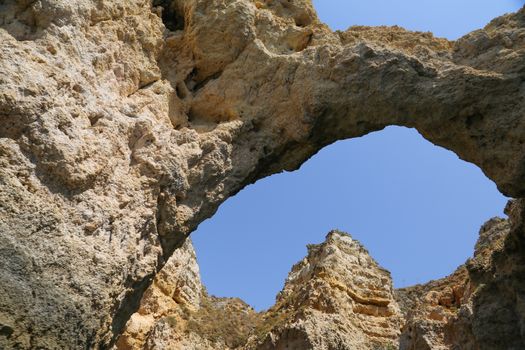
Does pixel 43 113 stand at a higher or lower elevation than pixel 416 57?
lower

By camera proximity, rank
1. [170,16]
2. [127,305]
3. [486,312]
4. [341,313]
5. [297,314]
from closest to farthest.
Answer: [127,305] < [486,312] < [170,16] < [297,314] < [341,313]

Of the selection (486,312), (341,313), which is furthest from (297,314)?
(486,312)

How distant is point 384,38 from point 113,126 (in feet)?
19.1

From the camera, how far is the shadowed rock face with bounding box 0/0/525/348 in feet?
23.2

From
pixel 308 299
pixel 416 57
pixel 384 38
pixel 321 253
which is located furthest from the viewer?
pixel 321 253

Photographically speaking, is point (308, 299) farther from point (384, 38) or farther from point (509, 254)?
point (384, 38)

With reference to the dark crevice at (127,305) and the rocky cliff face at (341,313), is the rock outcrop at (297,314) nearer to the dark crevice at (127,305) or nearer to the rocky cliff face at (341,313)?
the rocky cliff face at (341,313)

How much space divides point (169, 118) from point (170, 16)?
2.97 m

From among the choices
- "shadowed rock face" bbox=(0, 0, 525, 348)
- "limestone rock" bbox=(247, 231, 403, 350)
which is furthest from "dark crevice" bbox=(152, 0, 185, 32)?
"limestone rock" bbox=(247, 231, 403, 350)

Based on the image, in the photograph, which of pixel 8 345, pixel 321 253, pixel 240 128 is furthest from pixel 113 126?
pixel 321 253

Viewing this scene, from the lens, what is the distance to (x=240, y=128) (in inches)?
411

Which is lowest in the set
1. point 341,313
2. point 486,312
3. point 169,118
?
point 486,312

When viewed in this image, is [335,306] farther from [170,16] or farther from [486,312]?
[170,16]

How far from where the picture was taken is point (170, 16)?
39.6ft
